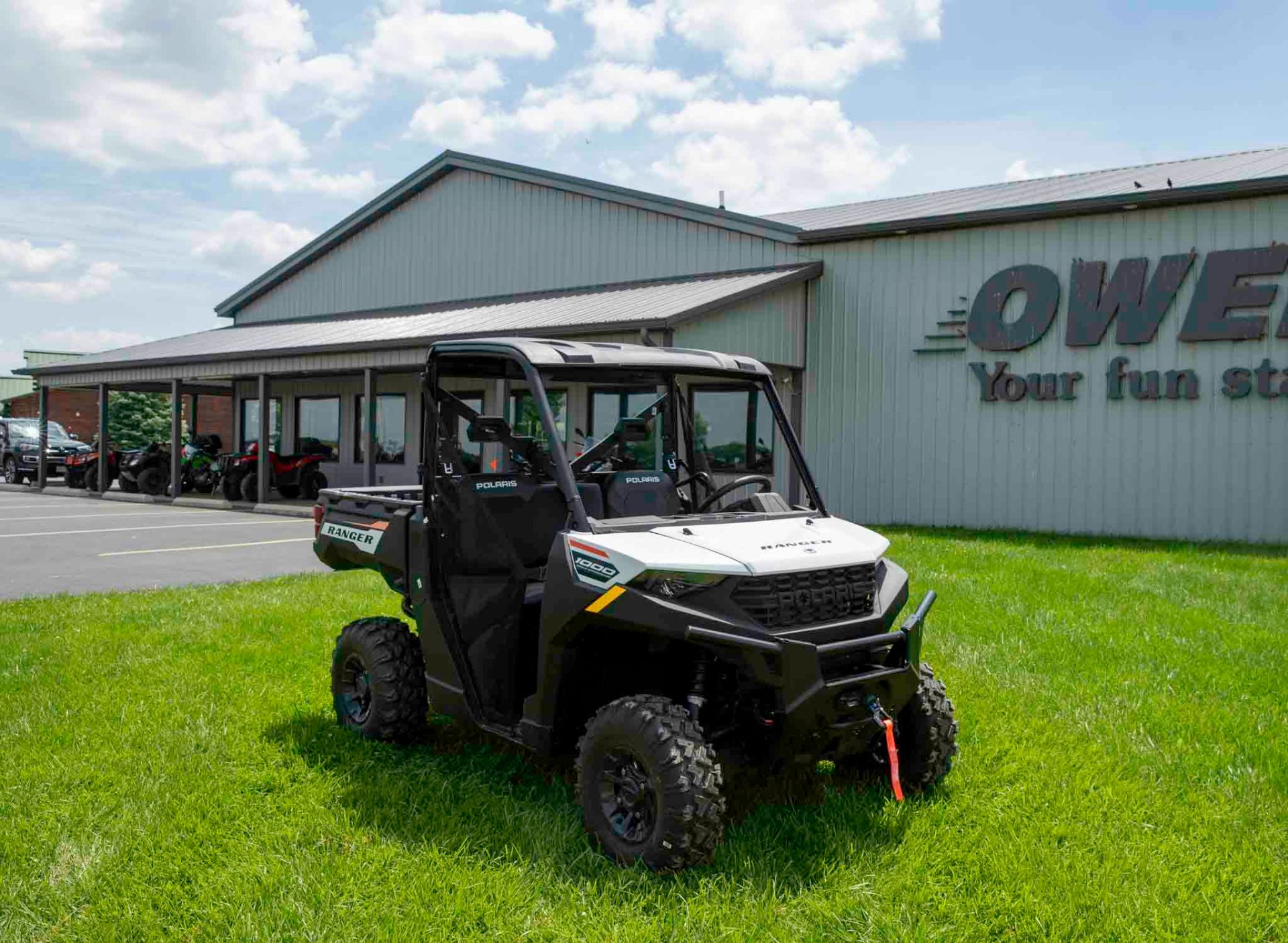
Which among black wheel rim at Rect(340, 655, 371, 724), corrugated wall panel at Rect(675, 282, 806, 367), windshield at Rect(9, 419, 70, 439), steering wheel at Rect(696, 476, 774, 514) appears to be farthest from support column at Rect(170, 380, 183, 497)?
steering wheel at Rect(696, 476, 774, 514)

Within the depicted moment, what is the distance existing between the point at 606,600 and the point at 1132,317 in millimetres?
12268

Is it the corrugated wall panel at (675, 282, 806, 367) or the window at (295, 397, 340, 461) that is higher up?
the corrugated wall panel at (675, 282, 806, 367)

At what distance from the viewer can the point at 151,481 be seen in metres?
22.9

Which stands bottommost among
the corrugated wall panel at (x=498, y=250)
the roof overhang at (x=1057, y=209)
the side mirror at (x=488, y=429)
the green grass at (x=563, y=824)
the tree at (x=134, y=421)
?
the green grass at (x=563, y=824)

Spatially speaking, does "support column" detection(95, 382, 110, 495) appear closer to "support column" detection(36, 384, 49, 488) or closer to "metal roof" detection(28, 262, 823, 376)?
"metal roof" detection(28, 262, 823, 376)

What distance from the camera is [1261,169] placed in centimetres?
1398

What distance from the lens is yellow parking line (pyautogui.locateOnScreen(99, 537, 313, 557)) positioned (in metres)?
12.5

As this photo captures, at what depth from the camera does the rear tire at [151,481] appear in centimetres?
2288

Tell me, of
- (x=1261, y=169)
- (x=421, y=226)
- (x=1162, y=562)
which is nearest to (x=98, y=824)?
(x=1162, y=562)

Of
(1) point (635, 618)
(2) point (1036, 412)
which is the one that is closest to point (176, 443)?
(2) point (1036, 412)

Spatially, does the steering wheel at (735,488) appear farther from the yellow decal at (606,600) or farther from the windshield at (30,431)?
the windshield at (30,431)

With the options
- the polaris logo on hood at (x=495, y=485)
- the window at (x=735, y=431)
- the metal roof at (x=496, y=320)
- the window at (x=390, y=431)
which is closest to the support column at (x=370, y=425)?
the metal roof at (x=496, y=320)

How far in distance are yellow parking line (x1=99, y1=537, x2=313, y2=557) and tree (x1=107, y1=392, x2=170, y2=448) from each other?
89.7 feet

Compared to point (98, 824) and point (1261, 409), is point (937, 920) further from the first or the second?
point (1261, 409)
